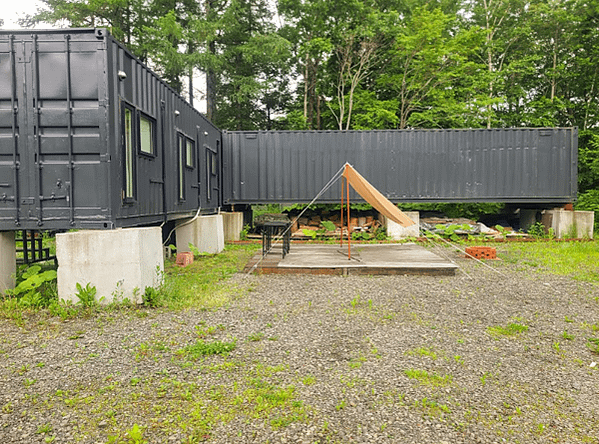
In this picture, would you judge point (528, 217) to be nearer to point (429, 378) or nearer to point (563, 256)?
point (563, 256)

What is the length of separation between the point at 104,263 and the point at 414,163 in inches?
385

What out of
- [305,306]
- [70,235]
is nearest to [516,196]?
[305,306]

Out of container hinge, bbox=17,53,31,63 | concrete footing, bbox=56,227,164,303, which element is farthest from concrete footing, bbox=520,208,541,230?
container hinge, bbox=17,53,31,63

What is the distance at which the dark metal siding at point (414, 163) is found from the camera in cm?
1246

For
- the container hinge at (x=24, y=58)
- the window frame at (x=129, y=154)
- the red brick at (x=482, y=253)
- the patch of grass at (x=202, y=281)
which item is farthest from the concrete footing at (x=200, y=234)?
the red brick at (x=482, y=253)

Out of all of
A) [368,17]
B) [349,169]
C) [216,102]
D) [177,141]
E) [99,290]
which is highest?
A: [368,17]

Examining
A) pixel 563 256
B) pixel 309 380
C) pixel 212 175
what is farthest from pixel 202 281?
pixel 563 256

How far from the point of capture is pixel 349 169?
8516mm

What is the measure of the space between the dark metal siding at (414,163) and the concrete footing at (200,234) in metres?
2.68

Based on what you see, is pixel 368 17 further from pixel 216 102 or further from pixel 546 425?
pixel 546 425

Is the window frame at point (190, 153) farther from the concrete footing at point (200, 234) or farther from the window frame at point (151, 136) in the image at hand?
the window frame at point (151, 136)

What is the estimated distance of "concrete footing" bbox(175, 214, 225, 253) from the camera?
9.69 m

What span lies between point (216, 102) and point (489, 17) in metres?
15.5

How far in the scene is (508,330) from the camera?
4539 mm
